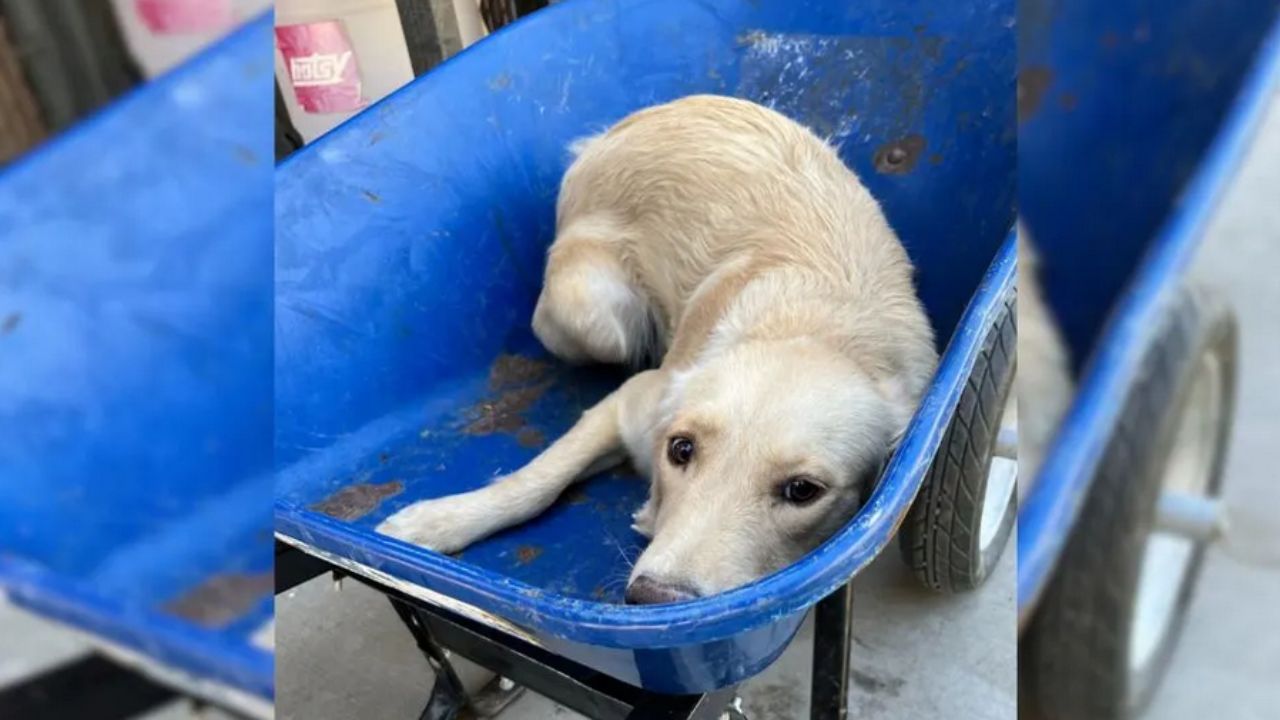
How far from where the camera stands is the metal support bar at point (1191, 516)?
0.79 ft

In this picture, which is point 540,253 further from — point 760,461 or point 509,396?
point 760,461

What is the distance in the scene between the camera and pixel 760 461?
148 centimetres

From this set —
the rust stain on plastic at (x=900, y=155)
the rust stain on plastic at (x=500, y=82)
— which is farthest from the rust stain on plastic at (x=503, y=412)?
the rust stain on plastic at (x=900, y=155)

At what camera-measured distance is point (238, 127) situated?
26 centimetres

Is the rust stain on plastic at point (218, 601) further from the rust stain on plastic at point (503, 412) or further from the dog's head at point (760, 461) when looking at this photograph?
the rust stain on plastic at point (503, 412)

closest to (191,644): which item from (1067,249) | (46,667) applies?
(46,667)

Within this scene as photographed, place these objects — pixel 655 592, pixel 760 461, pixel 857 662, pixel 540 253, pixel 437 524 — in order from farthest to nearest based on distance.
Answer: pixel 540 253, pixel 857 662, pixel 437 524, pixel 760 461, pixel 655 592

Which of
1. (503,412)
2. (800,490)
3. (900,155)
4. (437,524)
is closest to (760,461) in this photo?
(800,490)

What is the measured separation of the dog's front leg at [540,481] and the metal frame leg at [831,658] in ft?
1.47

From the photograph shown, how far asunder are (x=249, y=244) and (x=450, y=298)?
1.85m

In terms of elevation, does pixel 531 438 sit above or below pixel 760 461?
below

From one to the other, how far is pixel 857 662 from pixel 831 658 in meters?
0.56

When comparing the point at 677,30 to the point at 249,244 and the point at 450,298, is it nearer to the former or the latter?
the point at 450,298

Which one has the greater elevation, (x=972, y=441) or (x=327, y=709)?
(x=972, y=441)
